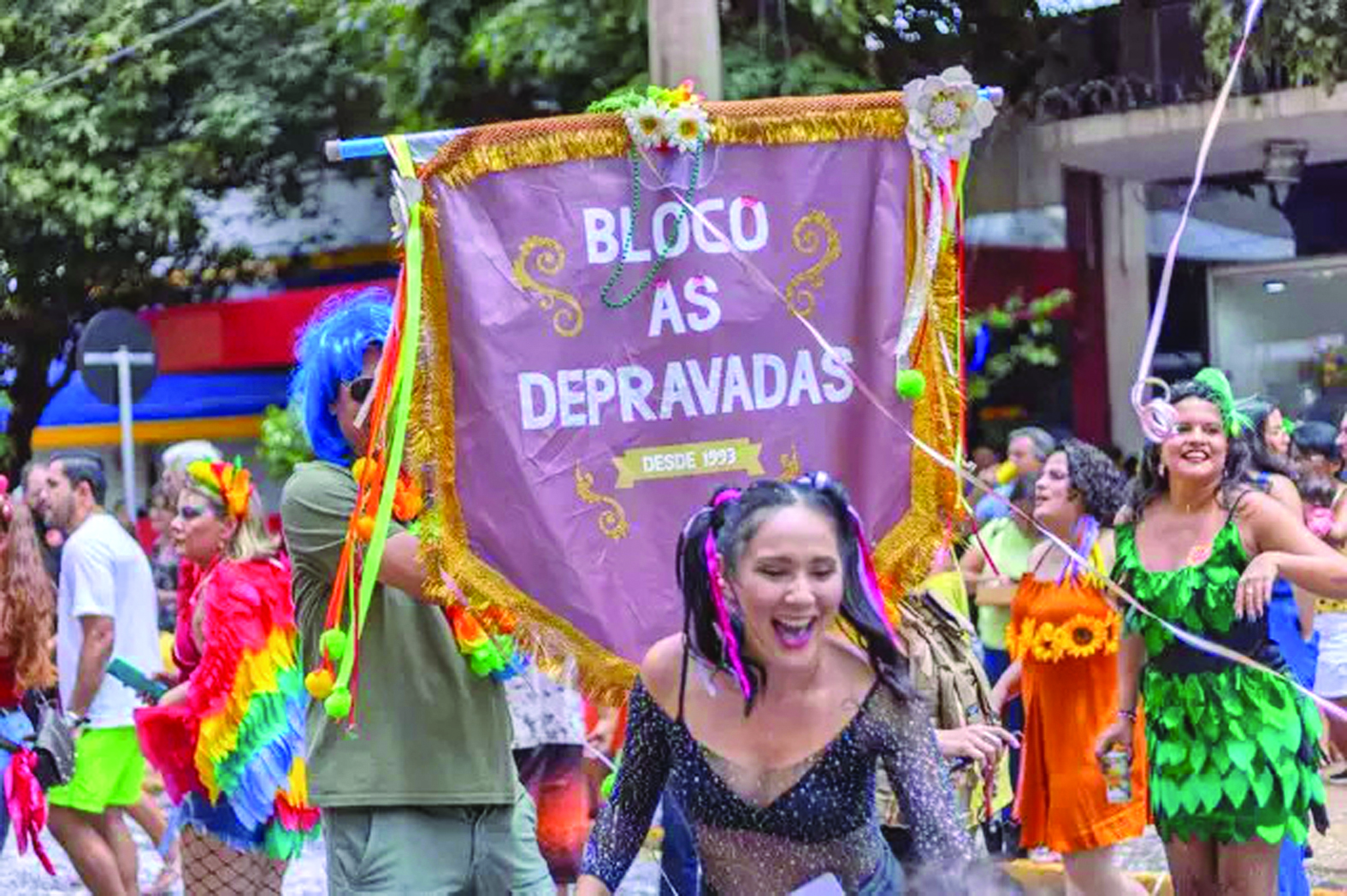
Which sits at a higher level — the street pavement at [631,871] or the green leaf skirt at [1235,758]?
the green leaf skirt at [1235,758]

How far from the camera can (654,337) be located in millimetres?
5086

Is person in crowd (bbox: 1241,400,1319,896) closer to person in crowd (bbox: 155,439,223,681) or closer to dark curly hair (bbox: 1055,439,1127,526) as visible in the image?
dark curly hair (bbox: 1055,439,1127,526)

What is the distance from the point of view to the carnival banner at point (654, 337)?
5051 mm

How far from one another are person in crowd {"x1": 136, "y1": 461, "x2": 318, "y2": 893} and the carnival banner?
2.55 meters

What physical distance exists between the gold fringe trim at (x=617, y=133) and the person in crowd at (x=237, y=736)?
2.78m

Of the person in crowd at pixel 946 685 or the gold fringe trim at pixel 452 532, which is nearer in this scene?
the gold fringe trim at pixel 452 532

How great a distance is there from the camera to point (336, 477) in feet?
16.1

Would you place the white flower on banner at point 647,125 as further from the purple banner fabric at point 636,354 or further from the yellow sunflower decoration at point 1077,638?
the yellow sunflower decoration at point 1077,638

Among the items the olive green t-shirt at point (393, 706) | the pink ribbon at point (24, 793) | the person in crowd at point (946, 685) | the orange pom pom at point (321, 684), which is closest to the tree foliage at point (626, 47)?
the pink ribbon at point (24, 793)

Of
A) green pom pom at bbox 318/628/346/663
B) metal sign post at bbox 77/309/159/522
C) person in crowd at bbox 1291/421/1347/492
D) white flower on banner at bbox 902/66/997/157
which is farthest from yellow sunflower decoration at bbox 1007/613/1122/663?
metal sign post at bbox 77/309/159/522

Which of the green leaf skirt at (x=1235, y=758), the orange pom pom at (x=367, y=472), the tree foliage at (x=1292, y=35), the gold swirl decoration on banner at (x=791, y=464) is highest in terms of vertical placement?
the tree foliage at (x=1292, y=35)

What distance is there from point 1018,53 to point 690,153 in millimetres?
11065

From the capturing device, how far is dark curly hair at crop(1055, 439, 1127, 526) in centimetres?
848

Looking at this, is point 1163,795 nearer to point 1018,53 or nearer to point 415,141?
point 415,141
